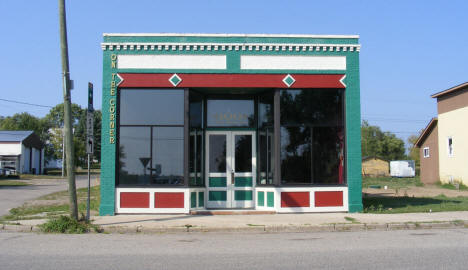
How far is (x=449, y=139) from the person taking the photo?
30859 mm

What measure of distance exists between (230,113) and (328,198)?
4.33m

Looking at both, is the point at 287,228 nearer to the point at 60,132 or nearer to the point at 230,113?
the point at 230,113

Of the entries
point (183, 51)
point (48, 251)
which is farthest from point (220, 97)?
point (48, 251)

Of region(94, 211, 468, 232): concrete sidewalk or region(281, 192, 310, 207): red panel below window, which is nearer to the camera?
region(94, 211, 468, 232): concrete sidewalk

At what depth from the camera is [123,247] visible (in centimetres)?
888

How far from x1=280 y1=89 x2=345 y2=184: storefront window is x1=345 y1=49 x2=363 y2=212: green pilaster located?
26cm

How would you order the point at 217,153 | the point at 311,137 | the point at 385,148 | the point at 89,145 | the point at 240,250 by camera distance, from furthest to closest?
the point at 385,148 < the point at 217,153 < the point at 311,137 < the point at 89,145 < the point at 240,250

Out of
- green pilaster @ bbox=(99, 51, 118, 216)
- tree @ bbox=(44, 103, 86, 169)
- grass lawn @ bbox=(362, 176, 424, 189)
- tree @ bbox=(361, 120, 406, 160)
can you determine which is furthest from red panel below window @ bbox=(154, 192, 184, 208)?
tree @ bbox=(361, 120, 406, 160)

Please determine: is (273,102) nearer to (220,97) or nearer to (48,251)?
(220,97)

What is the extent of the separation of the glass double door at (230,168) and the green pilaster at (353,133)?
3.14 m

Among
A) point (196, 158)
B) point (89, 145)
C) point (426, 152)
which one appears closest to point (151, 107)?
point (196, 158)

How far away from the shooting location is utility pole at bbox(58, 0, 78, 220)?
11219mm

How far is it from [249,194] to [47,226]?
6.47 m

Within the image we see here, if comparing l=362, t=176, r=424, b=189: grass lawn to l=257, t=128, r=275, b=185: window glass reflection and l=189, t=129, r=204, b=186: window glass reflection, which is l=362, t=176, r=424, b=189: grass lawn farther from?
l=189, t=129, r=204, b=186: window glass reflection
